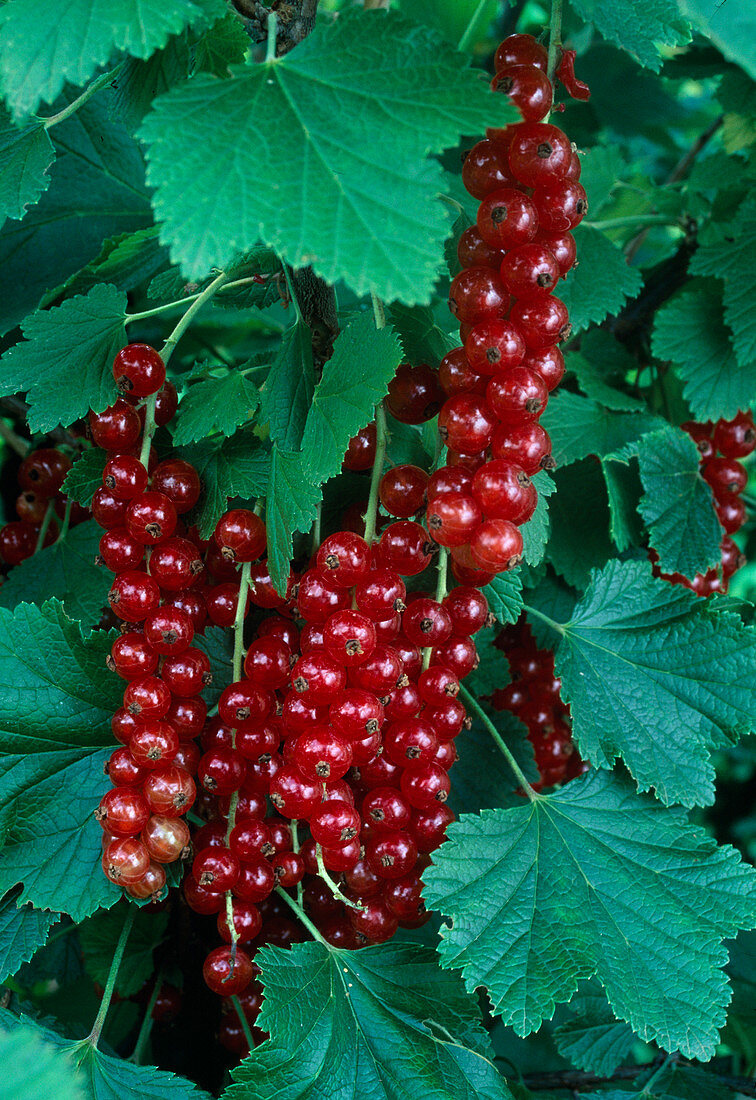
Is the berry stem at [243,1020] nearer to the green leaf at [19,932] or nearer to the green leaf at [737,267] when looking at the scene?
the green leaf at [19,932]

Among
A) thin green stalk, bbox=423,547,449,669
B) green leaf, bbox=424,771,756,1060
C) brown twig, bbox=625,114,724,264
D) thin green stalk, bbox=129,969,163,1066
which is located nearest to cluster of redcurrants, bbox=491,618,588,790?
green leaf, bbox=424,771,756,1060

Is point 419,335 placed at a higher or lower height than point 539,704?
higher

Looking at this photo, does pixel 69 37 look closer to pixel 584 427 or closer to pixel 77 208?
pixel 77 208

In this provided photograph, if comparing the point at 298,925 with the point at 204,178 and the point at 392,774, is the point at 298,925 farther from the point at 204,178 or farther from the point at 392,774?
the point at 204,178

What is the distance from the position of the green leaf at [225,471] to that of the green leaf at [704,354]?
0.50 m

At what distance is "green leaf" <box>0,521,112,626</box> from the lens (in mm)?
734

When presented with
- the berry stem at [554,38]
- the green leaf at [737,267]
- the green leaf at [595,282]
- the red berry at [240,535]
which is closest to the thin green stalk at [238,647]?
the red berry at [240,535]

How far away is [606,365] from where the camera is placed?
1006 mm

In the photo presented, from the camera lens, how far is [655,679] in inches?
28.1

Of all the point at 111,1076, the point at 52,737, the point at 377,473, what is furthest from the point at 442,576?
the point at 111,1076

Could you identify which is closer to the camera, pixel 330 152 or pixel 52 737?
pixel 330 152

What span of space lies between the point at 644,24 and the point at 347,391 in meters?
0.32

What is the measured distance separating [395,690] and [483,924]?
169 millimetres

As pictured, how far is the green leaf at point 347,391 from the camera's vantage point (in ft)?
1.72
